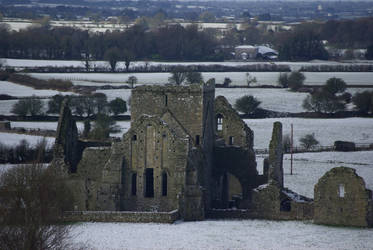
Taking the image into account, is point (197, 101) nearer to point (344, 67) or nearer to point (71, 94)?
point (71, 94)

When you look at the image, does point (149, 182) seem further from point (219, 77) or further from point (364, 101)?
point (219, 77)

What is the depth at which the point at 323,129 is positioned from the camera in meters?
76.6

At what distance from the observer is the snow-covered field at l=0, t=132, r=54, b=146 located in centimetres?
6250

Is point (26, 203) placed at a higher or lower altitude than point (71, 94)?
lower

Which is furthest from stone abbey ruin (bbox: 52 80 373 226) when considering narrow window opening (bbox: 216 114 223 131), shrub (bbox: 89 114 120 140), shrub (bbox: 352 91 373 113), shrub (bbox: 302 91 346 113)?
shrub (bbox: 352 91 373 113)

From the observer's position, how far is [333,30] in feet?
611

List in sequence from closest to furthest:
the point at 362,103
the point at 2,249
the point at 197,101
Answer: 1. the point at 2,249
2. the point at 197,101
3. the point at 362,103

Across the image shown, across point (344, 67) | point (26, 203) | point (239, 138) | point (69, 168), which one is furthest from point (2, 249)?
point (344, 67)

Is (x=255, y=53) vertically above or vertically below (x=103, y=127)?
above

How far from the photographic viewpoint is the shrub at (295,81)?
99.4 metres

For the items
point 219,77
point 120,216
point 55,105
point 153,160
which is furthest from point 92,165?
point 219,77

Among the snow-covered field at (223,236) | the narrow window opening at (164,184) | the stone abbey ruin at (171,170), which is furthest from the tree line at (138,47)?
the snow-covered field at (223,236)

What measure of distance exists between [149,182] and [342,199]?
770 centimetres

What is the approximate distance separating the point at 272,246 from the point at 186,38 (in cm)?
11306
